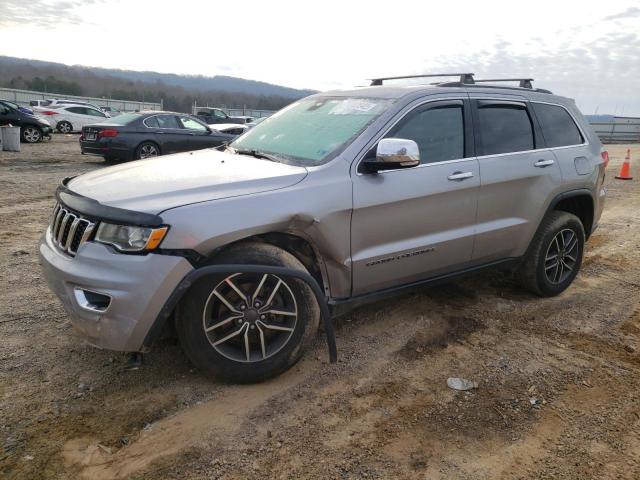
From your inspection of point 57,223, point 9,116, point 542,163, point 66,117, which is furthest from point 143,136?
point 66,117

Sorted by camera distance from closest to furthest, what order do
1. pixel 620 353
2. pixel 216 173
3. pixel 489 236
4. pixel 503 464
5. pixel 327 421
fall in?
pixel 503 464, pixel 327 421, pixel 216 173, pixel 620 353, pixel 489 236

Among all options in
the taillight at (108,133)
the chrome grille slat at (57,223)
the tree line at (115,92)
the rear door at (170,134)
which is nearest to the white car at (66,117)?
the rear door at (170,134)

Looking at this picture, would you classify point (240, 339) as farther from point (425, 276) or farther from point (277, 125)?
point (277, 125)

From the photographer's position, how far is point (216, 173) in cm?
317

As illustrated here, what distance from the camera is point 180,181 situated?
3016 millimetres

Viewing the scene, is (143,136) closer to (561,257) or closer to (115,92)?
(561,257)

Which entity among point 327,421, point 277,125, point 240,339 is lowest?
point 327,421

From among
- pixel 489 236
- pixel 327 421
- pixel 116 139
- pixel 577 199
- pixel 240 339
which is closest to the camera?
pixel 327 421

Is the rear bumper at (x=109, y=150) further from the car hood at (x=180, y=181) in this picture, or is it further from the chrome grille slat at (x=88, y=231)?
the chrome grille slat at (x=88, y=231)

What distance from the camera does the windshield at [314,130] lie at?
3416mm

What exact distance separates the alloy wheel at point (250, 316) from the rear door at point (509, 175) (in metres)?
1.75

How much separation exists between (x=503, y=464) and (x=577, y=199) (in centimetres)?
315

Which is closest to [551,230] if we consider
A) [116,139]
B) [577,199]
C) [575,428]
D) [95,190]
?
[577,199]

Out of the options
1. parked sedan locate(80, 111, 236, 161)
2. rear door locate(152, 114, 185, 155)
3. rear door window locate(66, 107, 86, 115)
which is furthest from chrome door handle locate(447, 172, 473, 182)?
rear door window locate(66, 107, 86, 115)
